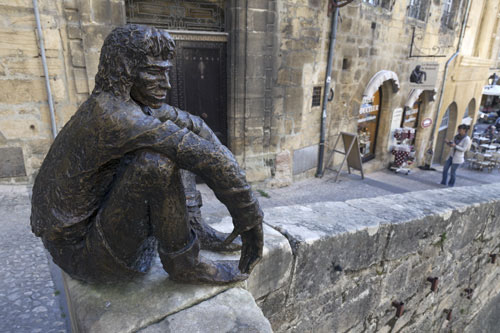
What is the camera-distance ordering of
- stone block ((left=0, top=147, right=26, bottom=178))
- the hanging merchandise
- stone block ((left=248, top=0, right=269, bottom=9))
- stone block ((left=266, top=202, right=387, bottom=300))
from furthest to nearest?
1. the hanging merchandise
2. stone block ((left=248, top=0, right=269, bottom=9))
3. stone block ((left=0, top=147, right=26, bottom=178))
4. stone block ((left=266, top=202, right=387, bottom=300))

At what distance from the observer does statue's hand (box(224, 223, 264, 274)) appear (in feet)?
4.46

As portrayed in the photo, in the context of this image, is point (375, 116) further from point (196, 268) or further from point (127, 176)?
point (127, 176)

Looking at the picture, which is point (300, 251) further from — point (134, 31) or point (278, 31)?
point (278, 31)

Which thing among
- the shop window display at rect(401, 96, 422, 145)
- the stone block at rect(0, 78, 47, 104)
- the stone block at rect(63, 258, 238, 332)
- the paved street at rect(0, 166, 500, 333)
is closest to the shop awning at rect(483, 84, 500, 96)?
the shop window display at rect(401, 96, 422, 145)

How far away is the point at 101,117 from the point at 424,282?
301cm

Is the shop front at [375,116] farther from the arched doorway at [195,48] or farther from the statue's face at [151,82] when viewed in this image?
the statue's face at [151,82]

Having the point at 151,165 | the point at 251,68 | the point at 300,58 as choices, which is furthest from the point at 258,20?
the point at 151,165

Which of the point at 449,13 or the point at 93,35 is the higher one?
the point at 449,13

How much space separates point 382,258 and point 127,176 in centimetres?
199

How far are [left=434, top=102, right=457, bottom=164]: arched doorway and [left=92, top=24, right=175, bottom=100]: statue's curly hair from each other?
45.3ft

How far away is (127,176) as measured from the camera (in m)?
1.16

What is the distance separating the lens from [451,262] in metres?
3.14

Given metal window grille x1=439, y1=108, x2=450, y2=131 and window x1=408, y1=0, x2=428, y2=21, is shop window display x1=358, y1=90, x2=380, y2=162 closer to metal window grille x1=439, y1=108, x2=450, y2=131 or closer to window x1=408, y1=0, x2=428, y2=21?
window x1=408, y1=0, x2=428, y2=21

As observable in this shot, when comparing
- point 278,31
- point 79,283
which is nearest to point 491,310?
point 278,31
